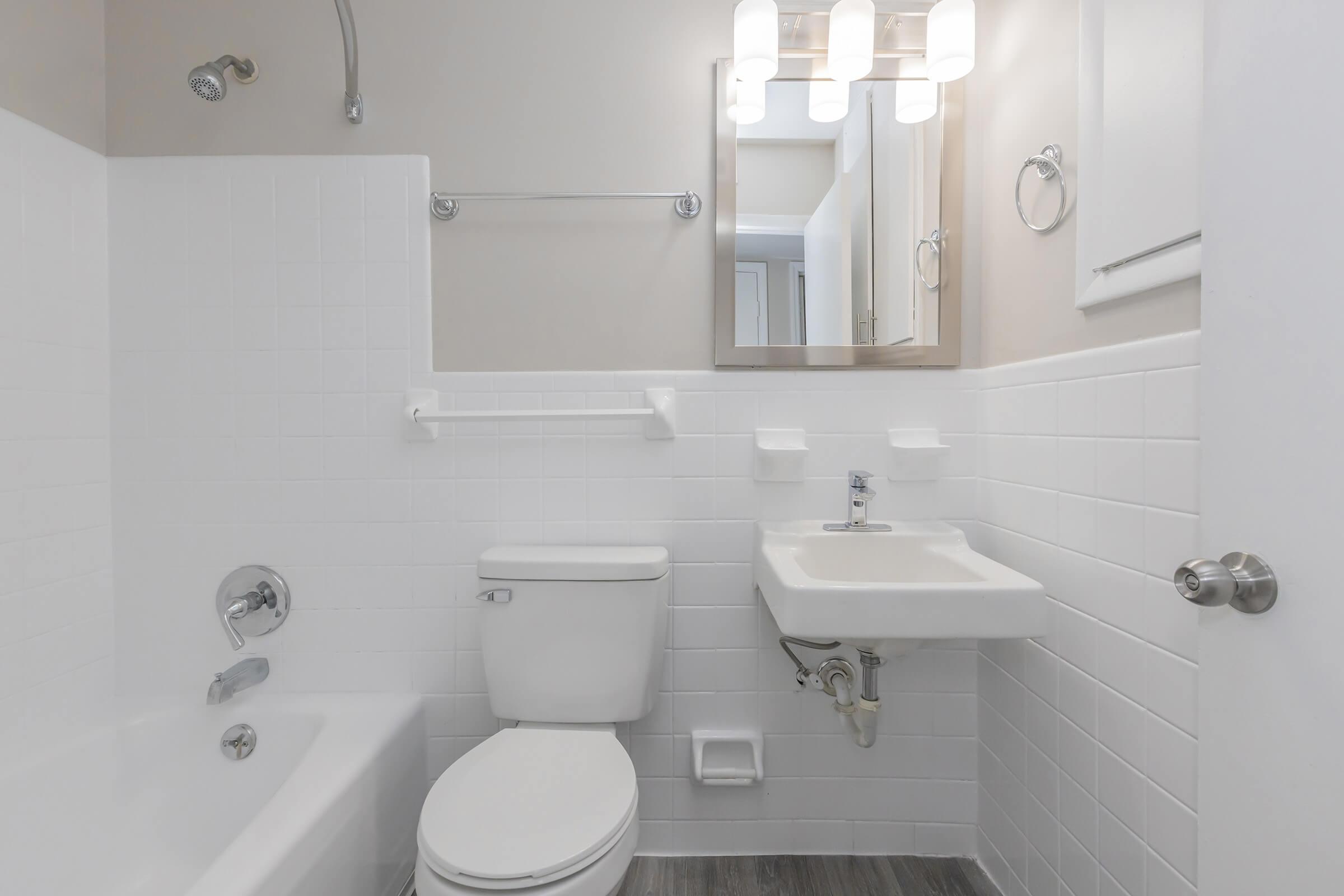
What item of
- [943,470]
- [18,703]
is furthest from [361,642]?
[943,470]

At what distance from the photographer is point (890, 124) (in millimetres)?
1541

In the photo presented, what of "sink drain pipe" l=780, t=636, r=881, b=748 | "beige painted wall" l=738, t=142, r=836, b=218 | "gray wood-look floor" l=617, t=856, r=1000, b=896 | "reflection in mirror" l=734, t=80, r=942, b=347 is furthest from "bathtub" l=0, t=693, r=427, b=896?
"beige painted wall" l=738, t=142, r=836, b=218

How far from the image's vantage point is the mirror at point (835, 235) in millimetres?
1534

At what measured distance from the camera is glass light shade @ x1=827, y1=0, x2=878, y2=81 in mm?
A: 1384

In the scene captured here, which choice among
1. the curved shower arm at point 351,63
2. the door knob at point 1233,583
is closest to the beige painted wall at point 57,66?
the curved shower arm at point 351,63

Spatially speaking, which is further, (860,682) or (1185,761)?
(860,682)

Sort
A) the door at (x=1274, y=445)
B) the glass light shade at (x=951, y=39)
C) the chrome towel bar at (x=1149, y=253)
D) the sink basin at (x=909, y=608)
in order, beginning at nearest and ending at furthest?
the door at (x=1274, y=445) < the chrome towel bar at (x=1149, y=253) < the sink basin at (x=909, y=608) < the glass light shade at (x=951, y=39)

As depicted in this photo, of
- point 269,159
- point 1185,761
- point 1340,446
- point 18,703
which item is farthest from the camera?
point 269,159

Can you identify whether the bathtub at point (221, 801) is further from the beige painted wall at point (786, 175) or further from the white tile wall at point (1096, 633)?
the beige painted wall at point (786, 175)

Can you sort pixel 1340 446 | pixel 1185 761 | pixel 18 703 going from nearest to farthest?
pixel 1340 446
pixel 1185 761
pixel 18 703

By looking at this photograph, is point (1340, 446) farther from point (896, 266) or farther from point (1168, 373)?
point (896, 266)

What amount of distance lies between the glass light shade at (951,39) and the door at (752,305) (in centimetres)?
57

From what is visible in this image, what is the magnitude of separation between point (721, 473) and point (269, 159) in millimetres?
1335

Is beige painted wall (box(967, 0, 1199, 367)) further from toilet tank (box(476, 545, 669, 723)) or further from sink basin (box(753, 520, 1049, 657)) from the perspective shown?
toilet tank (box(476, 545, 669, 723))
